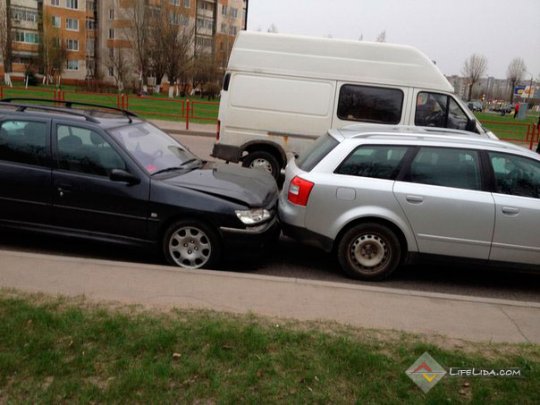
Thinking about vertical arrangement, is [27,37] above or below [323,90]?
above

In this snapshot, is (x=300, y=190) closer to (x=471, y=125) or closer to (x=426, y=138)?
(x=426, y=138)

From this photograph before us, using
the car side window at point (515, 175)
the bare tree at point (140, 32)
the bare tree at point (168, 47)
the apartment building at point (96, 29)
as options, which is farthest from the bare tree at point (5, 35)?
the car side window at point (515, 175)

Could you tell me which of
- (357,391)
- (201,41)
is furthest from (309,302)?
(201,41)

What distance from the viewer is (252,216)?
565 cm

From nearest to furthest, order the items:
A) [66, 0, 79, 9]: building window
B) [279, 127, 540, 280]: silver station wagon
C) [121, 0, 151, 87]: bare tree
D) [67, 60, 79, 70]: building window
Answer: [279, 127, 540, 280]: silver station wagon < [121, 0, 151, 87]: bare tree < [66, 0, 79, 9]: building window < [67, 60, 79, 70]: building window

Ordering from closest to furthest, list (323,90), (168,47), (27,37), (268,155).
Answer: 1. (323,90)
2. (268,155)
3. (168,47)
4. (27,37)

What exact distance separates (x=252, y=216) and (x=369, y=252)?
131 centimetres

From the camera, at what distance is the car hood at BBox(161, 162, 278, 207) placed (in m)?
5.72

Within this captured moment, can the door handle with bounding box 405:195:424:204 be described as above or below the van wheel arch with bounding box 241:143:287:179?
above

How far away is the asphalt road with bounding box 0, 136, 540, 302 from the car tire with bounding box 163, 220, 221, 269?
178 millimetres

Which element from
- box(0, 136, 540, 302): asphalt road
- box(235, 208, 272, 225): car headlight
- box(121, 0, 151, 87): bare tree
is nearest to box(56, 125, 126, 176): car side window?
box(0, 136, 540, 302): asphalt road

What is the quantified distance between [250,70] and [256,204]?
5.15 m

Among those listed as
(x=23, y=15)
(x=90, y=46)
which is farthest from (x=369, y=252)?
(x=90, y=46)

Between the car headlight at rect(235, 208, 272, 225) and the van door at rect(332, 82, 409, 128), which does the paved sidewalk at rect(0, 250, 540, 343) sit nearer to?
the car headlight at rect(235, 208, 272, 225)
